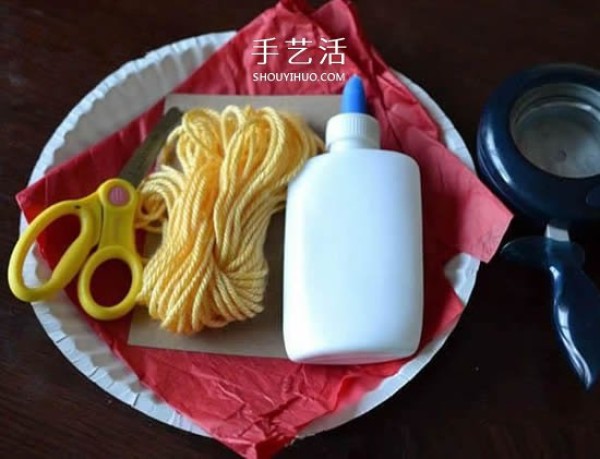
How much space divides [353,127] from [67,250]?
0.21 meters

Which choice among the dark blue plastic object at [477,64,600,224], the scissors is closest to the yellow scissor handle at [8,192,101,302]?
the scissors

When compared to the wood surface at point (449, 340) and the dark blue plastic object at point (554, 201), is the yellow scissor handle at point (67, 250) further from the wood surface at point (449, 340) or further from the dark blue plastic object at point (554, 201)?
the dark blue plastic object at point (554, 201)

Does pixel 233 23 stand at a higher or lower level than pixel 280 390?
higher

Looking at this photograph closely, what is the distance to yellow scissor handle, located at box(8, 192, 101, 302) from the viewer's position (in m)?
0.51

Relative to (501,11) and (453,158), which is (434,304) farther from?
(501,11)

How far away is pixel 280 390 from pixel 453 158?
0.66 ft

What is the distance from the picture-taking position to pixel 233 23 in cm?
63

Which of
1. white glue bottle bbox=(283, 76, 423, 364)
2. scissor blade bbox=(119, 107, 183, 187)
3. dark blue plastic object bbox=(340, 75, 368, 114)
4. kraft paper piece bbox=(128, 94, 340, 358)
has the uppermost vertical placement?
dark blue plastic object bbox=(340, 75, 368, 114)

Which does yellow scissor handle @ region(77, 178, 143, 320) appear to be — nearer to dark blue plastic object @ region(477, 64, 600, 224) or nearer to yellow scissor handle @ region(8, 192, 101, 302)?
yellow scissor handle @ region(8, 192, 101, 302)

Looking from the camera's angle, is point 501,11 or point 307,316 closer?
point 307,316

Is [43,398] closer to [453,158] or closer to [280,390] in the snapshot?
[280,390]

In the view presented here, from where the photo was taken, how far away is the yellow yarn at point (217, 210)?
0.51m

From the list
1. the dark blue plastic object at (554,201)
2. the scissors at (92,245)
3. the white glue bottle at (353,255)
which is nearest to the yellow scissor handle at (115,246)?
the scissors at (92,245)

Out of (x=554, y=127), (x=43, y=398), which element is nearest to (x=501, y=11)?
(x=554, y=127)
